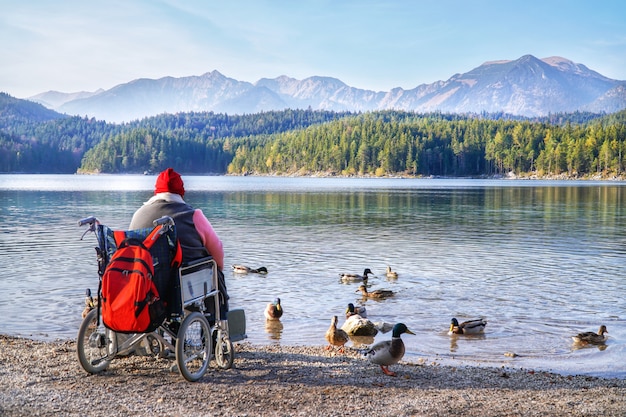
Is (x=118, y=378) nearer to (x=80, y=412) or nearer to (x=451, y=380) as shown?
(x=80, y=412)

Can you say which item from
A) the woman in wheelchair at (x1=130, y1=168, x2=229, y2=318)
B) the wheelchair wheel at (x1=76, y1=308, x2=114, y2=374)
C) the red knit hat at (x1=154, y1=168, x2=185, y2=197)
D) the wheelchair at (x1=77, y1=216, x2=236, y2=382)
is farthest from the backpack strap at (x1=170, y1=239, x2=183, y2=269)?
the wheelchair wheel at (x1=76, y1=308, x2=114, y2=374)

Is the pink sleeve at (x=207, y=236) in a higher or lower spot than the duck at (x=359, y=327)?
higher

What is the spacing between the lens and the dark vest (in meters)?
8.73

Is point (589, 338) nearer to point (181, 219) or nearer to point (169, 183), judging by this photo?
point (181, 219)

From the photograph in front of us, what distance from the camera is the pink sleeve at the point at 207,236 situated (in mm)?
8875

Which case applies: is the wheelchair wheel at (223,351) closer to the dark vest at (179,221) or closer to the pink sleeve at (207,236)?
the pink sleeve at (207,236)


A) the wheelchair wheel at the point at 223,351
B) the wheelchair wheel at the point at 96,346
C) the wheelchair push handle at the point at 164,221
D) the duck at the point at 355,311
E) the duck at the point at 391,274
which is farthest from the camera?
the duck at the point at 391,274

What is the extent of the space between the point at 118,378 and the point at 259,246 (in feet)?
80.3

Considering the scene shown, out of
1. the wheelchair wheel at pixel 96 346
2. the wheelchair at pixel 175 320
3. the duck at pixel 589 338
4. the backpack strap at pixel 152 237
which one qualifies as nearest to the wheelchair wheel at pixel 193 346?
the wheelchair at pixel 175 320

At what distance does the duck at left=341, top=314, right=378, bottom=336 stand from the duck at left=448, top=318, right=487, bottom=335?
1.92 metres

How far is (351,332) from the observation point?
15031 mm

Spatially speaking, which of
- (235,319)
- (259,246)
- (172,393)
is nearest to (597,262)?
(259,246)

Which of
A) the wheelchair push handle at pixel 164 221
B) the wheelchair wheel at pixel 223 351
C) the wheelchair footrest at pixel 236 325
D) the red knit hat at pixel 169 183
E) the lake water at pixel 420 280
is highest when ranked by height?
the red knit hat at pixel 169 183

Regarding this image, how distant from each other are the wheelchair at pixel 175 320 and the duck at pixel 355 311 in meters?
7.45
